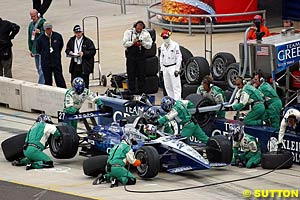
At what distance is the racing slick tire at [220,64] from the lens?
2441 centimetres

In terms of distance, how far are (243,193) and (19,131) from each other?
6.77 m

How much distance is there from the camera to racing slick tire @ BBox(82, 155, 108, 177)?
18936 mm

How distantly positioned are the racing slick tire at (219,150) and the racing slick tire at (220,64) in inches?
191

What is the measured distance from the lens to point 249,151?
1986 centimetres

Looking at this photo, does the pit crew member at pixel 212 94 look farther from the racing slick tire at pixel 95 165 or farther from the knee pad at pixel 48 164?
the knee pad at pixel 48 164

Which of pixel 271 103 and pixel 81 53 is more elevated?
Result: pixel 81 53

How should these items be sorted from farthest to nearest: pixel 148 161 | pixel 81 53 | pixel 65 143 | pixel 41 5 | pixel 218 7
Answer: pixel 41 5, pixel 218 7, pixel 81 53, pixel 65 143, pixel 148 161

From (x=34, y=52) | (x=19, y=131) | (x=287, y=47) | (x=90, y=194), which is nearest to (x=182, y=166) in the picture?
(x=90, y=194)

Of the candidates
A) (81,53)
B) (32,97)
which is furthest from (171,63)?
(32,97)

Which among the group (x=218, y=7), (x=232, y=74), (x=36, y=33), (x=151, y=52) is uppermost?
(x=218, y=7)

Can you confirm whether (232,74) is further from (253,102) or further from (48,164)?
(48,164)

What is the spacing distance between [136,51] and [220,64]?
1944mm

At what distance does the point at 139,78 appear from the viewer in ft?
79.9

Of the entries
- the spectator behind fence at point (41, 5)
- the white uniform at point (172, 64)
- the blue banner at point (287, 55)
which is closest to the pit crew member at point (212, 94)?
the blue banner at point (287, 55)
